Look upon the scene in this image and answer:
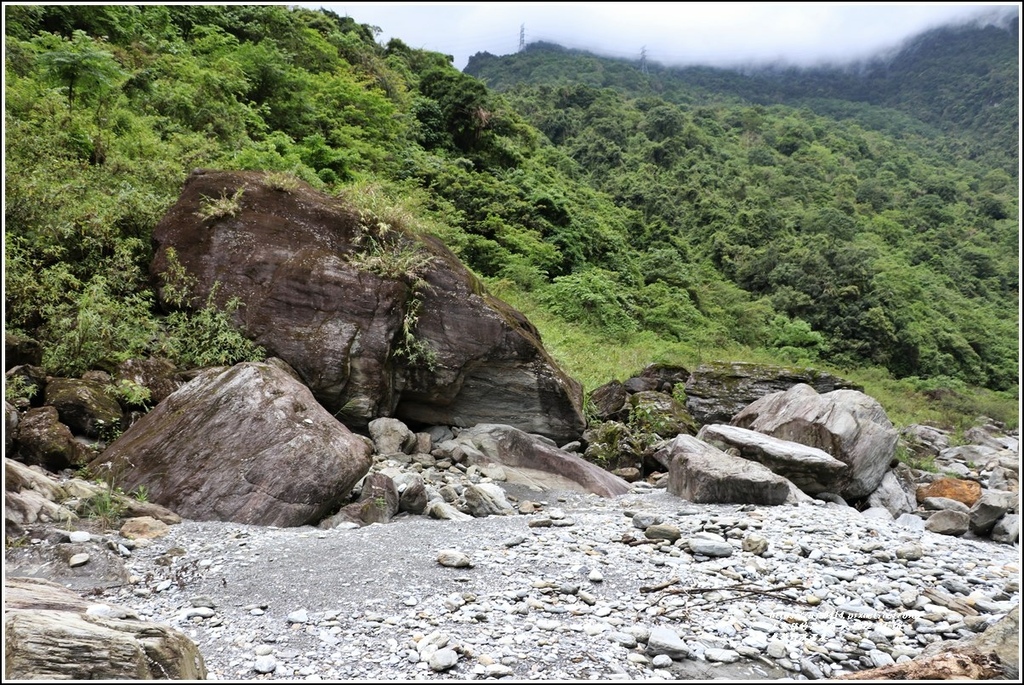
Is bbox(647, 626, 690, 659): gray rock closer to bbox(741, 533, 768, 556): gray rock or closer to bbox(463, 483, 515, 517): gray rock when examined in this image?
bbox(741, 533, 768, 556): gray rock

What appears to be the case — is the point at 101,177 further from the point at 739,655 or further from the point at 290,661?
the point at 739,655

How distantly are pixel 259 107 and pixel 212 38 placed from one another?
3020mm

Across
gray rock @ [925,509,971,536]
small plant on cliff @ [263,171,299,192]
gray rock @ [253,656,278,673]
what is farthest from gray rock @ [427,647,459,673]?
small plant on cliff @ [263,171,299,192]

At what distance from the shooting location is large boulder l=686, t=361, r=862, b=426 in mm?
16578

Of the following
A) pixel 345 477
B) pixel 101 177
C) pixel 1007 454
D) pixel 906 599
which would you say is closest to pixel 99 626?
pixel 345 477

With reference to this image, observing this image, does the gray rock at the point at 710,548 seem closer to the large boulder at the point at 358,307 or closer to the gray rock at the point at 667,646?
the gray rock at the point at 667,646

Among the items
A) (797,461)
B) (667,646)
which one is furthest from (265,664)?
(797,461)

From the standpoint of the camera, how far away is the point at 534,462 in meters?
10.3

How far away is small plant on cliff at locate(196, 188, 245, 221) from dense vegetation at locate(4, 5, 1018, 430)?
2.90 feet

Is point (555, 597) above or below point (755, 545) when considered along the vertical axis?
above

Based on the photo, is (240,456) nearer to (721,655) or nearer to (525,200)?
(721,655)

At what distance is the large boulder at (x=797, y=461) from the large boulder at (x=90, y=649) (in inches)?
363

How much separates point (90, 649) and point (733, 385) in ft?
52.9

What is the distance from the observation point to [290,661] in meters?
3.84
